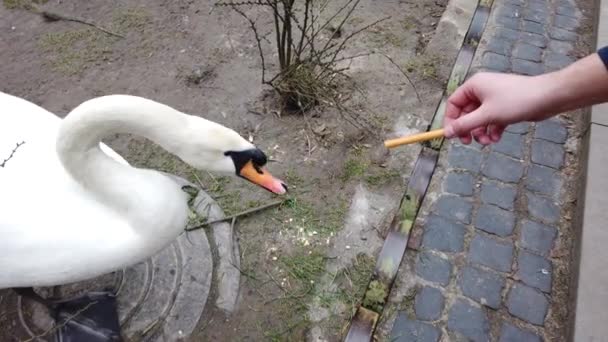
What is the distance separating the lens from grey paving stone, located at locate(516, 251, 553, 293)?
239 cm

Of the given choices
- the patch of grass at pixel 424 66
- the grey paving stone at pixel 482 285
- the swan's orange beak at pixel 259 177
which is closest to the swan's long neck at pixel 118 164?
the swan's orange beak at pixel 259 177

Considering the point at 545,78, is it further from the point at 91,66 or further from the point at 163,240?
the point at 91,66

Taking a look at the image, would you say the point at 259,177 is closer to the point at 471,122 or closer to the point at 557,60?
the point at 471,122

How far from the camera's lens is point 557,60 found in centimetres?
345

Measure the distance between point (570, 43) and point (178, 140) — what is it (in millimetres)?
3077

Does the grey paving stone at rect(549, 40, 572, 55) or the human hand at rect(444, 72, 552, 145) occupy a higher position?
the human hand at rect(444, 72, 552, 145)

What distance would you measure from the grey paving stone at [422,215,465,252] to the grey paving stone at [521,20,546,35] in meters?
1.87

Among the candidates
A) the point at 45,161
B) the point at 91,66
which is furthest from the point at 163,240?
the point at 91,66

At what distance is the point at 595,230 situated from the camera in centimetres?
243

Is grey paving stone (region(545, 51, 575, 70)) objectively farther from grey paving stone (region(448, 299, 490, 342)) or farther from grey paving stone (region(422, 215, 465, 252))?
grey paving stone (region(448, 299, 490, 342))

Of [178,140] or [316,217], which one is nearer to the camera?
[178,140]

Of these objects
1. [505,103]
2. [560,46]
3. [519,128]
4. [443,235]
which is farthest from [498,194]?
[560,46]

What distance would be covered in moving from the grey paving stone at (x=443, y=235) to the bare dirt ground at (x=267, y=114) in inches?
8.2

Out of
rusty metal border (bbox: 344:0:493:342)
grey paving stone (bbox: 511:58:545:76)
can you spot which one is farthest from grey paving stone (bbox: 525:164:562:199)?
grey paving stone (bbox: 511:58:545:76)
